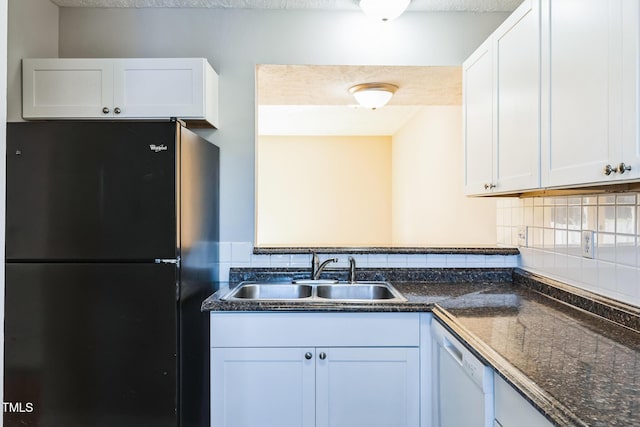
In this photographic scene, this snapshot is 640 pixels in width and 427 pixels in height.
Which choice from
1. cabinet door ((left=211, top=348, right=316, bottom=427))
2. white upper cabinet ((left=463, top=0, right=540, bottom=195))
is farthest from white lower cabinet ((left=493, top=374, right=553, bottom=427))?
cabinet door ((left=211, top=348, right=316, bottom=427))

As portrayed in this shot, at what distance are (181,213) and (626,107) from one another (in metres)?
1.52

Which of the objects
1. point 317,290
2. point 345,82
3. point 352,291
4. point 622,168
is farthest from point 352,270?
point 622,168

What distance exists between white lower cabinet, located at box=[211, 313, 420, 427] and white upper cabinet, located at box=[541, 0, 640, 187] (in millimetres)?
882

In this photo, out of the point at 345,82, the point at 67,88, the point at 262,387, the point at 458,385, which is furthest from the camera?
the point at 345,82

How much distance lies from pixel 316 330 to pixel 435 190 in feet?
9.08

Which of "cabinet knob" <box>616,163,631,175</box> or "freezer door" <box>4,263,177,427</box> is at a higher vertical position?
"cabinet knob" <box>616,163,631,175</box>

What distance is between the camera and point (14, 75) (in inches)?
81.9

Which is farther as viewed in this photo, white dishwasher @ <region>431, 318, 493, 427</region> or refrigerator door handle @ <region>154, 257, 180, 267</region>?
refrigerator door handle @ <region>154, 257, 180, 267</region>

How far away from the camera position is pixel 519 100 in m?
1.60

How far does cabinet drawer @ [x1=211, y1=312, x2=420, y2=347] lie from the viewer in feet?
5.93

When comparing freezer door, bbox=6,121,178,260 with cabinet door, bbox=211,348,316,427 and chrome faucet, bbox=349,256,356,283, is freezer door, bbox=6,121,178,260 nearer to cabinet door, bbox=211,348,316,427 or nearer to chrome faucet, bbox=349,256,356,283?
cabinet door, bbox=211,348,316,427

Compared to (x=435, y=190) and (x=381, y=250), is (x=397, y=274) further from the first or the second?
(x=435, y=190)

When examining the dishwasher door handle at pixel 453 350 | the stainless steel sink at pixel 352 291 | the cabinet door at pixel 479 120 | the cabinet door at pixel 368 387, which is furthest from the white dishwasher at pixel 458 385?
the cabinet door at pixel 479 120

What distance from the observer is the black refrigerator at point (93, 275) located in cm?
171
